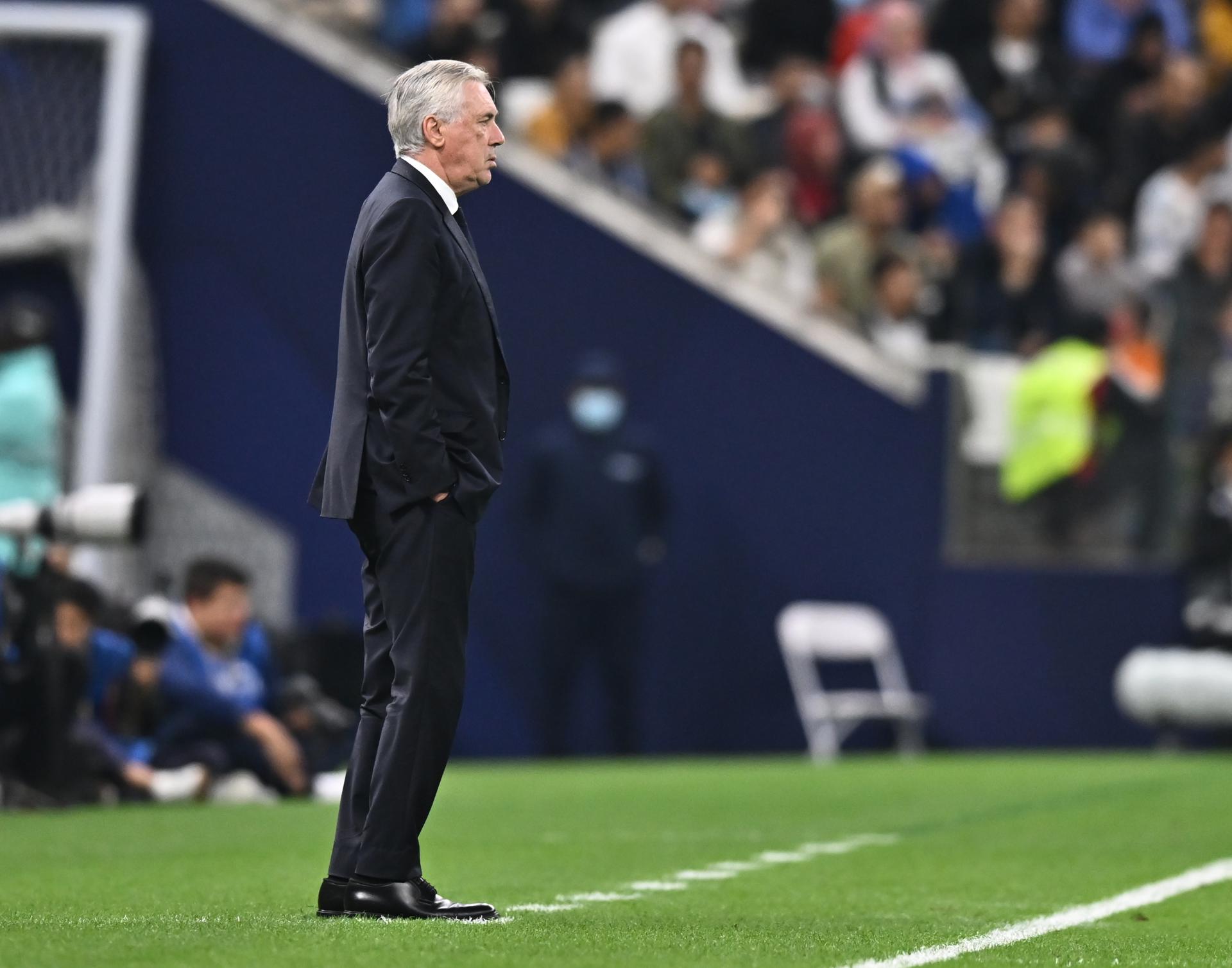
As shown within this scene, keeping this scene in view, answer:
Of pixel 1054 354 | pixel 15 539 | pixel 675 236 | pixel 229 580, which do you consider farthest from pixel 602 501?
pixel 15 539

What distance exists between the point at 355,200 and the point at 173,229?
1186 millimetres

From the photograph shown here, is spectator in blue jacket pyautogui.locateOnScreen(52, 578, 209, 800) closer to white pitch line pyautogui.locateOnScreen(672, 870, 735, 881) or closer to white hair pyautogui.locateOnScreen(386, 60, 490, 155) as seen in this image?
white pitch line pyautogui.locateOnScreen(672, 870, 735, 881)

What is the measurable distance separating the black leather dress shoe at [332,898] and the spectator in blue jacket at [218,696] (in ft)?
18.9

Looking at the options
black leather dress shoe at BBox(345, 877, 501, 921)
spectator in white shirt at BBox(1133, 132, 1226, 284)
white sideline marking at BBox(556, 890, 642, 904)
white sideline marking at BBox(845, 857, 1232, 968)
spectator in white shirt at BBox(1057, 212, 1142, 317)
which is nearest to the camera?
white sideline marking at BBox(845, 857, 1232, 968)

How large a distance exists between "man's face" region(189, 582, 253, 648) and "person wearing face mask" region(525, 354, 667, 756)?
3.98m

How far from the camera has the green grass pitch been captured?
5410 millimetres

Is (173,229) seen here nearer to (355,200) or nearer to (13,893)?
(355,200)

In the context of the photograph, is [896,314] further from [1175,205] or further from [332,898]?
[332,898]

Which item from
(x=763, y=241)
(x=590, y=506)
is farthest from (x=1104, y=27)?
(x=590, y=506)

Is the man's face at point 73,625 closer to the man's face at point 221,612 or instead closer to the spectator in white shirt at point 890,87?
the man's face at point 221,612

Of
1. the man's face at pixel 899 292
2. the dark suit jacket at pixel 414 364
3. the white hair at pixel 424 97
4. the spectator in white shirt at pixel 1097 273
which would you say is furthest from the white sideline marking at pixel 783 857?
the spectator in white shirt at pixel 1097 273

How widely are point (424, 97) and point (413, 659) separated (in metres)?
1.30

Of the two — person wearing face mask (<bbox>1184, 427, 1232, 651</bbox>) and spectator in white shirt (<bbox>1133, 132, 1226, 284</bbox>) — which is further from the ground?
spectator in white shirt (<bbox>1133, 132, 1226, 284</bbox>)

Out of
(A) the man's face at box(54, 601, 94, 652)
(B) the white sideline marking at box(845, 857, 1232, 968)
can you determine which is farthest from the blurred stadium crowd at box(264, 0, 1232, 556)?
(B) the white sideline marking at box(845, 857, 1232, 968)
